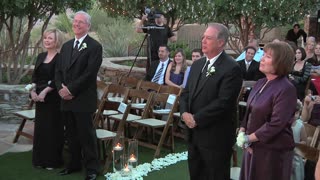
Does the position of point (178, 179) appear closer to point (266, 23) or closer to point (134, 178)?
point (134, 178)

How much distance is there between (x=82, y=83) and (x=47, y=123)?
3.32ft

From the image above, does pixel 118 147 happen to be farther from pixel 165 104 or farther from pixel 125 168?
pixel 165 104

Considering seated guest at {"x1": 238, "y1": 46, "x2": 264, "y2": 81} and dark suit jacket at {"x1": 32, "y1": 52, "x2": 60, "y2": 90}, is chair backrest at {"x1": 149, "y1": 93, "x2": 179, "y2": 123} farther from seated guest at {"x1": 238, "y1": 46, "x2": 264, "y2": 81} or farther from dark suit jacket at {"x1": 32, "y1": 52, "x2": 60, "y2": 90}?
seated guest at {"x1": 238, "y1": 46, "x2": 264, "y2": 81}

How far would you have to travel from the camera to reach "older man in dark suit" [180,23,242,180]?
390cm

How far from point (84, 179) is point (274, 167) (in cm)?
245

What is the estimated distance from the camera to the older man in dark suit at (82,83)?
5.08 m

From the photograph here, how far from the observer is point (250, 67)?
8.16 metres

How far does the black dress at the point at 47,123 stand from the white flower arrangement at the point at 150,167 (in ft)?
2.72

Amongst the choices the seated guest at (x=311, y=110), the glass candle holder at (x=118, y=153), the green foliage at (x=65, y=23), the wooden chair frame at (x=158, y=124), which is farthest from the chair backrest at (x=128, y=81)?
the green foliage at (x=65, y=23)

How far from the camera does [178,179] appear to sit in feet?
17.6

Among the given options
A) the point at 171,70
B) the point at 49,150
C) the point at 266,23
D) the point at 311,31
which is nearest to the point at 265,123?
the point at 49,150

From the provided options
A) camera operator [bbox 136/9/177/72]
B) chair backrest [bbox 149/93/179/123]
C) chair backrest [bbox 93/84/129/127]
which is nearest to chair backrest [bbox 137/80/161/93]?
chair backrest [bbox 149/93/179/123]

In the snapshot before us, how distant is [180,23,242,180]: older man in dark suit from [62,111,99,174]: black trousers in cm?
152

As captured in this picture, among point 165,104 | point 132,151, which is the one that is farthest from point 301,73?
point 132,151
